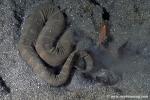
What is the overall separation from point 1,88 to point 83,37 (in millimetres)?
2068

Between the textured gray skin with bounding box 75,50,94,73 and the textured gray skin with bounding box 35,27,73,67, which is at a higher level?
the textured gray skin with bounding box 35,27,73,67

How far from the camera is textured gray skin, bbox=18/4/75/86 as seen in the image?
596 centimetres

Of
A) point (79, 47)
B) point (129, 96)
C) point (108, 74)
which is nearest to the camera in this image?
point (129, 96)

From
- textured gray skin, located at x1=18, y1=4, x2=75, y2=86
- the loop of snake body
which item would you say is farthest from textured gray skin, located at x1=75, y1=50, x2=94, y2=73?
textured gray skin, located at x1=18, y1=4, x2=75, y2=86

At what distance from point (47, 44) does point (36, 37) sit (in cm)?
34

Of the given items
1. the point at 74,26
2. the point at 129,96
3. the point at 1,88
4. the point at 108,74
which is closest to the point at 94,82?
the point at 108,74

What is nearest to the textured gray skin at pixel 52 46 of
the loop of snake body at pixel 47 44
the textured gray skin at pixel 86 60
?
the loop of snake body at pixel 47 44

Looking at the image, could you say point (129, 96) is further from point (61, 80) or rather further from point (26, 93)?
point (26, 93)

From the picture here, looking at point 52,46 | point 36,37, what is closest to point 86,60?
point 52,46

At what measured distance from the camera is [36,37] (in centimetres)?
644

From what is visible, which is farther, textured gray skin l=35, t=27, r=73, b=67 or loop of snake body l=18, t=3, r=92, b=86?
textured gray skin l=35, t=27, r=73, b=67

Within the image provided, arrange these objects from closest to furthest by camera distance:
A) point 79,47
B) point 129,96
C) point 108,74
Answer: point 129,96
point 108,74
point 79,47

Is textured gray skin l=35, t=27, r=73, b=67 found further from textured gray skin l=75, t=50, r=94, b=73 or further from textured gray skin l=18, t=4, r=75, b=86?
textured gray skin l=75, t=50, r=94, b=73

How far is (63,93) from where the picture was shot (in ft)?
19.3
